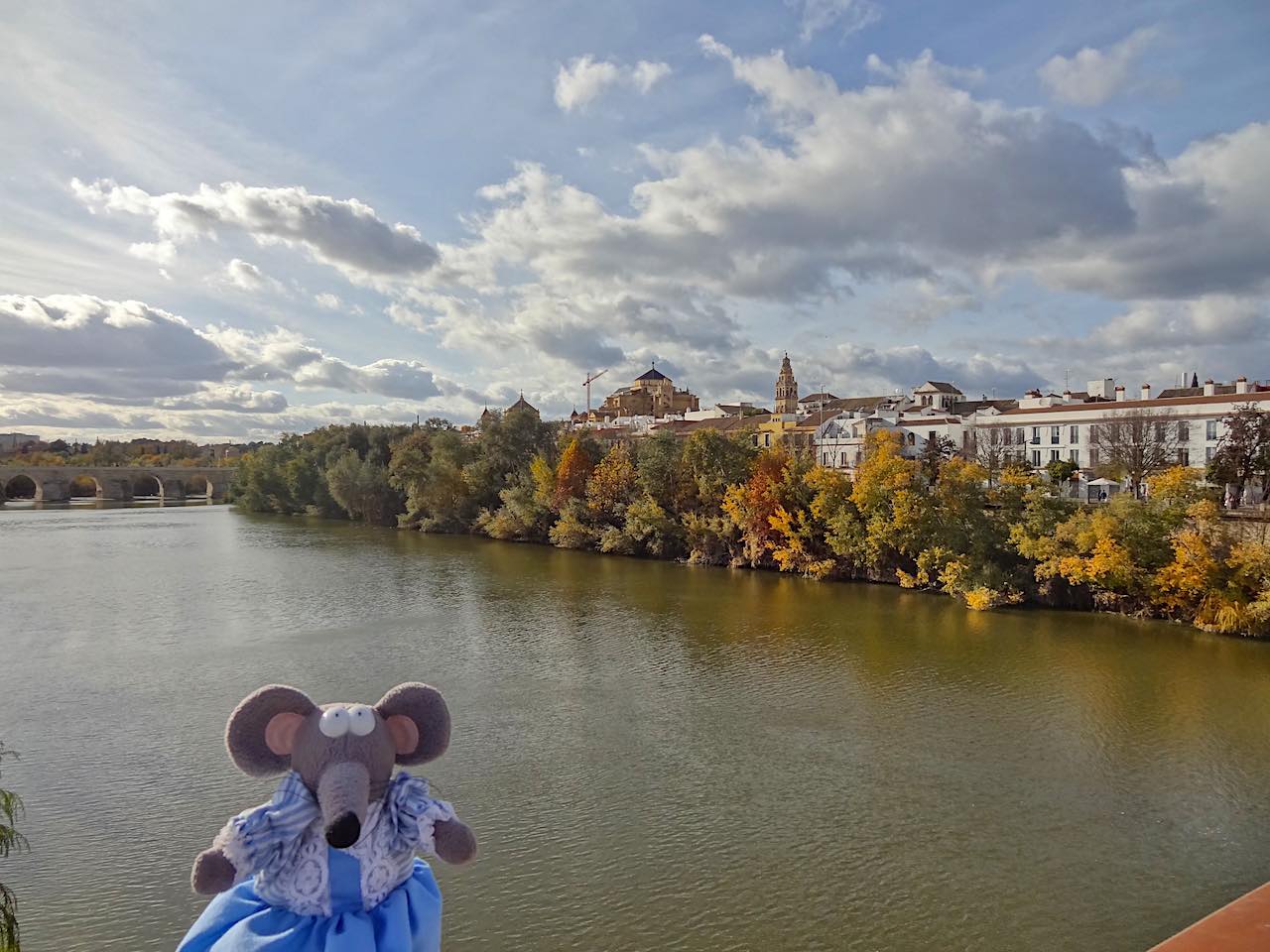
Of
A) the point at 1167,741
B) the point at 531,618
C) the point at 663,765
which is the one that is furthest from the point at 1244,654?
the point at 531,618

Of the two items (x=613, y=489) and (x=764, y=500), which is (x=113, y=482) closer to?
(x=613, y=489)

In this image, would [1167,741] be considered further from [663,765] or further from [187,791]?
[187,791]

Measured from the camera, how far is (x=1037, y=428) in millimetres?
47562

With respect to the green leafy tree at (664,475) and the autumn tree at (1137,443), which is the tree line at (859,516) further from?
the autumn tree at (1137,443)

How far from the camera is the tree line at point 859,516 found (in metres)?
24.8

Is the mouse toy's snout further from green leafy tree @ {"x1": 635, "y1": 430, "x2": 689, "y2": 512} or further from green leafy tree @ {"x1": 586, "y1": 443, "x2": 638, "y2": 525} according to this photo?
green leafy tree @ {"x1": 586, "y1": 443, "x2": 638, "y2": 525}

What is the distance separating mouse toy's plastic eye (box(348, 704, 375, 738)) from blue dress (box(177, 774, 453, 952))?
0.25 meters

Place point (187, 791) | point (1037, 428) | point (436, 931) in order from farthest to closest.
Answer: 1. point (1037, 428)
2. point (187, 791)
3. point (436, 931)

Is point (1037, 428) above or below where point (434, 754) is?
above

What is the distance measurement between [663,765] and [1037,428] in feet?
136

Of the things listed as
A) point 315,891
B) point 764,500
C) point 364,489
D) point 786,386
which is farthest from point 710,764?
point 786,386

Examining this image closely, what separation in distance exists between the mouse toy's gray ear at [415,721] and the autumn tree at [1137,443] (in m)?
41.4

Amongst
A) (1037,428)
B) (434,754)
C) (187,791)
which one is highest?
(1037,428)

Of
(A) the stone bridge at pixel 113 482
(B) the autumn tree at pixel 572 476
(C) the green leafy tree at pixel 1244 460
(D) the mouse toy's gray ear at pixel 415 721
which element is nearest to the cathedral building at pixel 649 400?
(A) the stone bridge at pixel 113 482
